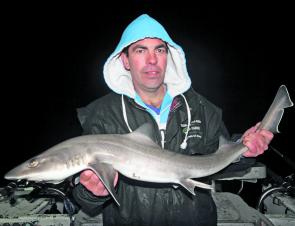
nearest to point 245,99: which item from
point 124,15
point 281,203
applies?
point 281,203

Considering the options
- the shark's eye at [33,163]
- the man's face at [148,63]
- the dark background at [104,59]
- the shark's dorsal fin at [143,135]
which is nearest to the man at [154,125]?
the man's face at [148,63]

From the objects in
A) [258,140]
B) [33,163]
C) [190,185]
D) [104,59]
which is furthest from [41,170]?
[104,59]

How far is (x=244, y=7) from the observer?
247ft

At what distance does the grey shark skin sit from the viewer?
2479 millimetres

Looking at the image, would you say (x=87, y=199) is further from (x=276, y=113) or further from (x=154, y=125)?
(x=276, y=113)

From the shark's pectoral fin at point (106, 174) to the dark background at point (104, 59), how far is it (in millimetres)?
14411

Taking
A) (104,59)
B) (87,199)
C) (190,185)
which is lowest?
(87,199)

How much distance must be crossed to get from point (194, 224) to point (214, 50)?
65147mm

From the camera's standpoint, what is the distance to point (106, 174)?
248 cm

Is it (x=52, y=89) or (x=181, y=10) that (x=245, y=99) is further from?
(x=181, y=10)

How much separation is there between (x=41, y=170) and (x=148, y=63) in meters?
1.47

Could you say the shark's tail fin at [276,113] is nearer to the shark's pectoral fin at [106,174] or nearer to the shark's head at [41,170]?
the shark's pectoral fin at [106,174]

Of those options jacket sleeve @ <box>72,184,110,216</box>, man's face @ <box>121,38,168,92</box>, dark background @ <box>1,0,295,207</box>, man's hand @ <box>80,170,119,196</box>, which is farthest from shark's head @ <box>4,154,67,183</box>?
dark background @ <box>1,0,295,207</box>

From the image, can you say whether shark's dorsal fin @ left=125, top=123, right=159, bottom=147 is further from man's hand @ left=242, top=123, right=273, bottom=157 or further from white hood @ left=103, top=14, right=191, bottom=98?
man's hand @ left=242, top=123, right=273, bottom=157
